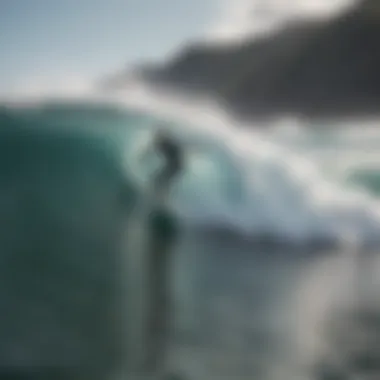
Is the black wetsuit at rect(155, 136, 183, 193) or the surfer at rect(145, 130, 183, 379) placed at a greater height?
the black wetsuit at rect(155, 136, 183, 193)

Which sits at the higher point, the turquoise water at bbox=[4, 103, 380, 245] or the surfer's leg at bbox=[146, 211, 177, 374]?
the turquoise water at bbox=[4, 103, 380, 245]

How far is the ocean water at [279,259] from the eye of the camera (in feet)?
4.12

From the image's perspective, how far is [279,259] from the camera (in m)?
1.26

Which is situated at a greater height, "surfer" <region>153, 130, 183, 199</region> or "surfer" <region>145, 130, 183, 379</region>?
"surfer" <region>153, 130, 183, 199</region>

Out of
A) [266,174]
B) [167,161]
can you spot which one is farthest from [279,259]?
[167,161]

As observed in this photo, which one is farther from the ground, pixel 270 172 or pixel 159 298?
pixel 270 172

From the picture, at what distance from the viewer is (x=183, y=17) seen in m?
1.28

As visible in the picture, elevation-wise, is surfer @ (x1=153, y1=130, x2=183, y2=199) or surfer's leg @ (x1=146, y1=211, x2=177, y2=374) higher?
surfer @ (x1=153, y1=130, x2=183, y2=199)

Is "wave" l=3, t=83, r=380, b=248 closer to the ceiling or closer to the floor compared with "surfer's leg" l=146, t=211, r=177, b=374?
closer to the ceiling

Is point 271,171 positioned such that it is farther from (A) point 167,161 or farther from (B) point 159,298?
(B) point 159,298

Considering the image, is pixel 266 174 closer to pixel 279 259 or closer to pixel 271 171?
pixel 271 171

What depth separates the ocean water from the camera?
4.12ft

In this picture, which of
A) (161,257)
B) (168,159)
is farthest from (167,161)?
(161,257)

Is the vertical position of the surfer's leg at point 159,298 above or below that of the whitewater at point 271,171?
below
